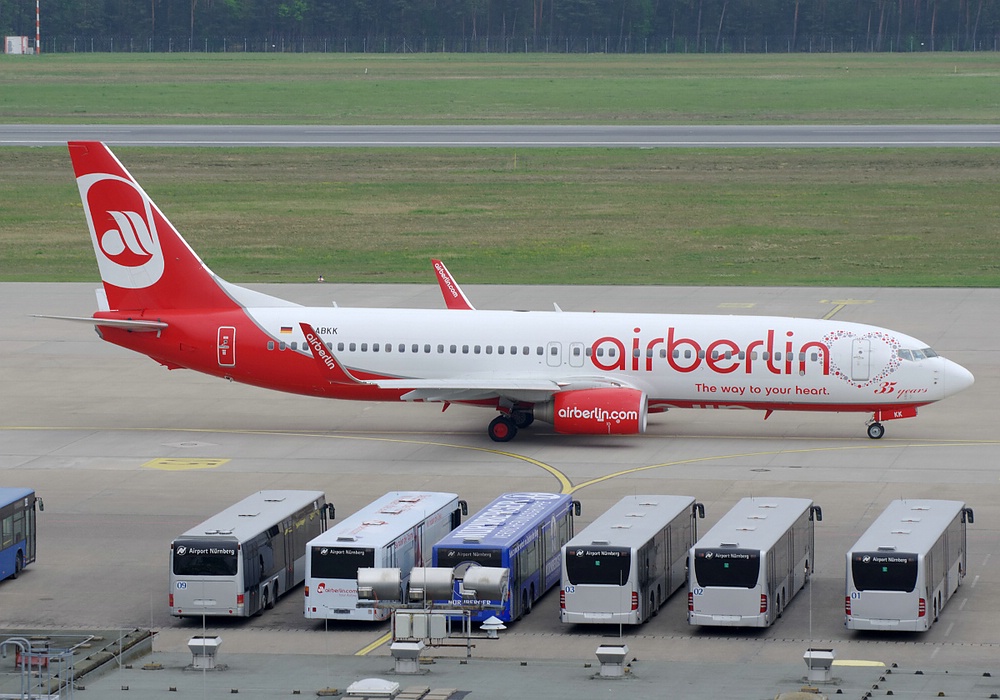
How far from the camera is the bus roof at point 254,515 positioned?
36.7m

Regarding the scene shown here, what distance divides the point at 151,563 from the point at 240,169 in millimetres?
92936

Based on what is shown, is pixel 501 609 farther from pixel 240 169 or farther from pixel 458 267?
pixel 240 169

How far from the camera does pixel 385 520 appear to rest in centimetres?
3772

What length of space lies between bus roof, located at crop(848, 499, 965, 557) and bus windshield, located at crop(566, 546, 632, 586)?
4.82m

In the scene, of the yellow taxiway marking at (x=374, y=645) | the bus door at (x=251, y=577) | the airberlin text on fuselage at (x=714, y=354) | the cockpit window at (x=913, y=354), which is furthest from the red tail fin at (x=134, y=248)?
the yellow taxiway marking at (x=374, y=645)

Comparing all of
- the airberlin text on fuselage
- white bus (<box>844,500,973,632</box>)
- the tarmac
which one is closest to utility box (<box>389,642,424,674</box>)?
the tarmac

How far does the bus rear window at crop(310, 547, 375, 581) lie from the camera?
3525cm

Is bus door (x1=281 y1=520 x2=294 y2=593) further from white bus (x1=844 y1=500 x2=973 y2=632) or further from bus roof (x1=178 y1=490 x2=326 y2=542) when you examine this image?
white bus (x1=844 y1=500 x2=973 y2=632)

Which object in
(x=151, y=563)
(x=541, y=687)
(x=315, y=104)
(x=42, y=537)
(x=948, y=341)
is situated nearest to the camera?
(x=541, y=687)

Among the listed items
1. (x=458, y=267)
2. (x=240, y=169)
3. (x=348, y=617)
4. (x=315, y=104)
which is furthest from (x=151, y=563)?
(x=315, y=104)

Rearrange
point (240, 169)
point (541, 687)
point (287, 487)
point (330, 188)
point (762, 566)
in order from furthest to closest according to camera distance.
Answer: point (240, 169), point (330, 188), point (287, 487), point (762, 566), point (541, 687)

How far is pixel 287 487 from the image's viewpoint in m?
48.2

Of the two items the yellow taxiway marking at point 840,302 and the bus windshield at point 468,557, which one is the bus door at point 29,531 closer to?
the bus windshield at point 468,557

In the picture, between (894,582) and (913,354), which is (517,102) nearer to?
(913,354)
